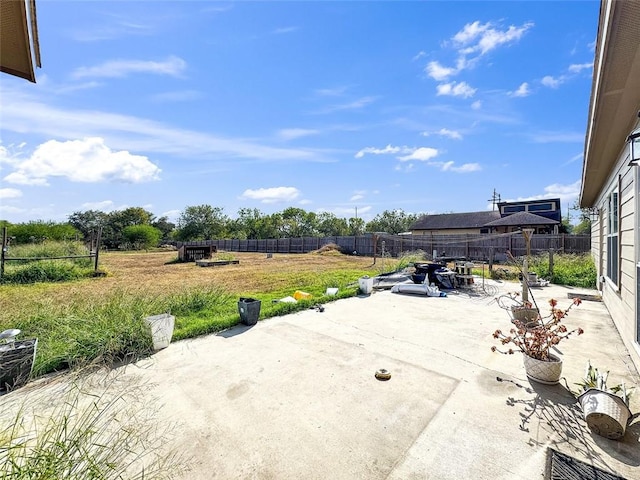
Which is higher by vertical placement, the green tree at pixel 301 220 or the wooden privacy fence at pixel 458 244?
the green tree at pixel 301 220

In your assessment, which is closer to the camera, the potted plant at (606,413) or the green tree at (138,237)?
the potted plant at (606,413)

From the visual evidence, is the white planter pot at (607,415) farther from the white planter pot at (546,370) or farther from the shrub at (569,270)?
the shrub at (569,270)

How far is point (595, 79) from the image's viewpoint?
230 cm

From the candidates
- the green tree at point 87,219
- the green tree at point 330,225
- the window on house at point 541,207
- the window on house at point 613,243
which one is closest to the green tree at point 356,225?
the green tree at point 330,225

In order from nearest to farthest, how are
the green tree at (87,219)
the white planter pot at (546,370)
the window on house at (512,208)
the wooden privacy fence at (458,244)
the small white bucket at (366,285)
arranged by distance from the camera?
the white planter pot at (546,370) < the small white bucket at (366,285) < the wooden privacy fence at (458,244) < the window on house at (512,208) < the green tree at (87,219)

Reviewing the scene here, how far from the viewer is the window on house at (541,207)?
76.4 feet

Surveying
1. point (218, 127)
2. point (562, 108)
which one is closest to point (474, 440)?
point (562, 108)

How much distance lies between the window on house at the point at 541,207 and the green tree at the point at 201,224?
120 ft

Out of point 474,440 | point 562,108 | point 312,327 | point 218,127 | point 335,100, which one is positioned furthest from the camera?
point 218,127

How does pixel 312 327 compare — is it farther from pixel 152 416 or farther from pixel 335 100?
pixel 335 100

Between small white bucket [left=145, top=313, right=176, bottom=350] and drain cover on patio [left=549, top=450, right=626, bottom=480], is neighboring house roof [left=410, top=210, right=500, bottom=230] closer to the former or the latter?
drain cover on patio [left=549, top=450, right=626, bottom=480]

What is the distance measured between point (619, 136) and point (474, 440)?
384 cm

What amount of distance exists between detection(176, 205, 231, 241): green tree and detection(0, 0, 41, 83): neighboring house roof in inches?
1548

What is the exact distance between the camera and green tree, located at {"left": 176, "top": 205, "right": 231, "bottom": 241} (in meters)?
39.4
